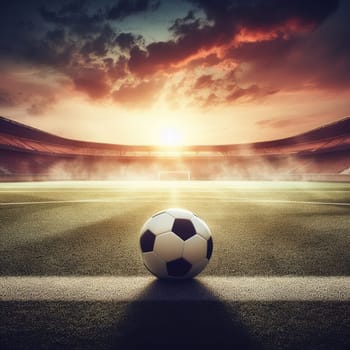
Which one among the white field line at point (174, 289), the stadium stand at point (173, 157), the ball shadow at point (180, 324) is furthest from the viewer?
the stadium stand at point (173, 157)

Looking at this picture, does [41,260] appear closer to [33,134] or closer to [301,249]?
[301,249]

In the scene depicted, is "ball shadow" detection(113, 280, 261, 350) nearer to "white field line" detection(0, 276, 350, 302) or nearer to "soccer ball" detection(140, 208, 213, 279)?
"white field line" detection(0, 276, 350, 302)

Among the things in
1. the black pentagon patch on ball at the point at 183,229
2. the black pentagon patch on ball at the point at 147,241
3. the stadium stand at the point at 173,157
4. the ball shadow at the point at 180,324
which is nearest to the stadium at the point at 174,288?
the ball shadow at the point at 180,324

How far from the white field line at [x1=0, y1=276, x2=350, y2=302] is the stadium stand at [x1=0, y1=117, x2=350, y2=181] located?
3451cm

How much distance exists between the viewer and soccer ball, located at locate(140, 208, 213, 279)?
7.32ft

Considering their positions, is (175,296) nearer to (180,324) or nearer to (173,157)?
(180,324)

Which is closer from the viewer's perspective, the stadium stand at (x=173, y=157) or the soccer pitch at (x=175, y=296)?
the soccer pitch at (x=175, y=296)

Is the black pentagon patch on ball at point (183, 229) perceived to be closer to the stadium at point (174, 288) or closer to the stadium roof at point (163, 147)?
the stadium at point (174, 288)

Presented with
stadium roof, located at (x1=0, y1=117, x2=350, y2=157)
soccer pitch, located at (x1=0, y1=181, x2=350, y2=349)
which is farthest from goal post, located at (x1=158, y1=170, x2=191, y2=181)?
soccer pitch, located at (x1=0, y1=181, x2=350, y2=349)

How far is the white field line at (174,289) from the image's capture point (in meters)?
1.97

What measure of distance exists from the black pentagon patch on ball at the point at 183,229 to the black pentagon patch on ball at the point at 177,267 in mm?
190

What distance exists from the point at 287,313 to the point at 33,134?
47.6m

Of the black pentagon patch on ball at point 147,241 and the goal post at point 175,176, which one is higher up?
the goal post at point 175,176

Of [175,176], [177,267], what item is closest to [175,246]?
[177,267]
